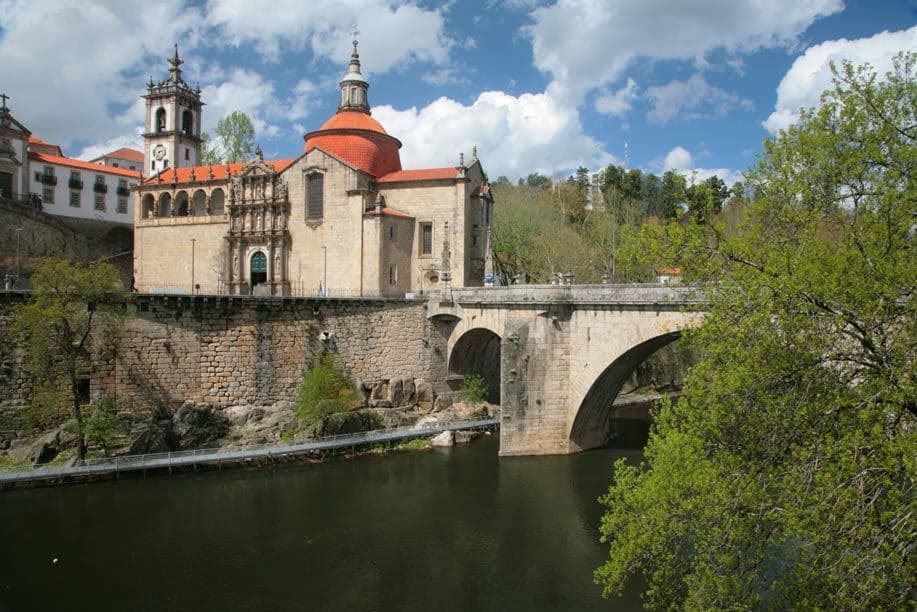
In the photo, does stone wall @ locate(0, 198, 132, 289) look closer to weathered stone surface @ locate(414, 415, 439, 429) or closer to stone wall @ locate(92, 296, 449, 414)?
stone wall @ locate(92, 296, 449, 414)

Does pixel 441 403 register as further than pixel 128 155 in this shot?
No

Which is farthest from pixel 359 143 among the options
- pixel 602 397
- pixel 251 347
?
pixel 602 397

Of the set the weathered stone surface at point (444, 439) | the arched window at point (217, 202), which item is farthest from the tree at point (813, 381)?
the arched window at point (217, 202)

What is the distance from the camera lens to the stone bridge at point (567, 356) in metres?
26.4

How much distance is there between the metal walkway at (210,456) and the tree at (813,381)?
68.0ft

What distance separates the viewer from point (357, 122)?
1763 inches

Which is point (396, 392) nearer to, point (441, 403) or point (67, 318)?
point (441, 403)

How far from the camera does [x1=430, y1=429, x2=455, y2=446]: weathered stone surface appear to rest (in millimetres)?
31938

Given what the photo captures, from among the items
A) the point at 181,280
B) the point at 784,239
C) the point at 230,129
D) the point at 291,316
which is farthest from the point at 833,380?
the point at 230,129

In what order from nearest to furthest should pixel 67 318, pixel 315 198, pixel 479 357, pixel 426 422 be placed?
pixel 67 318 < pixel 426 422 < pixel 479 357 < pixel 315 198

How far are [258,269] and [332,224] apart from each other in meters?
6.62

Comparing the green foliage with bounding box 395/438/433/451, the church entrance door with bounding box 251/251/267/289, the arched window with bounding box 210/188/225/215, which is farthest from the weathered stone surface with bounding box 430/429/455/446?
the arched window with bounding box 210/188/225/215

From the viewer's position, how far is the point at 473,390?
1476 inches

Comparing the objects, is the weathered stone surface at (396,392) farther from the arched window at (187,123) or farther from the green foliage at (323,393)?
the arched window at (187,123)
